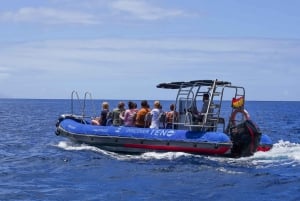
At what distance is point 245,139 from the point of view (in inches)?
653

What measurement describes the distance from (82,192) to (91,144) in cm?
700

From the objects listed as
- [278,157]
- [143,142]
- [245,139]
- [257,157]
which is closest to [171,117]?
[143,142]

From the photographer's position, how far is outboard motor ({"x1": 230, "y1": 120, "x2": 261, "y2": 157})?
16562 millimetres

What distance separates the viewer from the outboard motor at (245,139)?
1656cm

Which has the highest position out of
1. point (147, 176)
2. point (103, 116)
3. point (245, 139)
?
point (103, 116)

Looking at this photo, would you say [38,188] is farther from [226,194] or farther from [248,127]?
[248,127]

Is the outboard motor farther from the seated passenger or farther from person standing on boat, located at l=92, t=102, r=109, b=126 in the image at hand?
person standing on boat, located at l=92, t=102, r=109, b=126

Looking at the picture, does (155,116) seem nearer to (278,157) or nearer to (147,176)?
(278,157)

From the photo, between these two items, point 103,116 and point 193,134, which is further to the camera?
point 103,116

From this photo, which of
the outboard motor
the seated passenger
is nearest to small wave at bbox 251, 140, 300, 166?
the outboard motor

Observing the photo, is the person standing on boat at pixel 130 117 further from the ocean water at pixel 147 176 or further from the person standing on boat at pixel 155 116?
the ocean water at pixel 147 176

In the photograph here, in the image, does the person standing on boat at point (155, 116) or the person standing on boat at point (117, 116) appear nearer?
the person standing on boat at point (155, 116)

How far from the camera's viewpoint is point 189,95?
17.7m

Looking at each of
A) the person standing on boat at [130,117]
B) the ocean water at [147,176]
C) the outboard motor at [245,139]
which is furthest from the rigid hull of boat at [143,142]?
the person standing on boat at [130,117]
